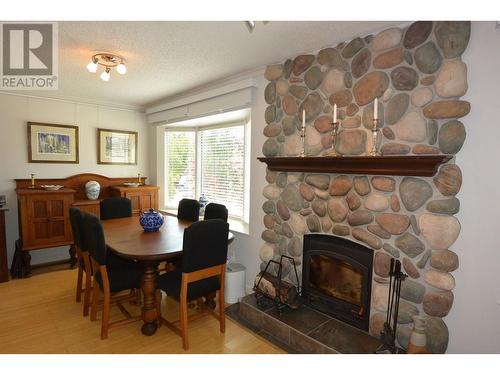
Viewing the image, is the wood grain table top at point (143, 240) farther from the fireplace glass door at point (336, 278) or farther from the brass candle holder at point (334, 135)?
the brass candle holder at point (334, 135)

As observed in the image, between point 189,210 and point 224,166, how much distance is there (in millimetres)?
1012

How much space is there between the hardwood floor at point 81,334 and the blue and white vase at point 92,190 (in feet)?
4.80

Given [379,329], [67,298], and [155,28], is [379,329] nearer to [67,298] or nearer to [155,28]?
[155,28]

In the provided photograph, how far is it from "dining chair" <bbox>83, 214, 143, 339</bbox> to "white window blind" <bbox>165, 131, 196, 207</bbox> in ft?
7.55

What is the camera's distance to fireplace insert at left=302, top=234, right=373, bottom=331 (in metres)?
2.15

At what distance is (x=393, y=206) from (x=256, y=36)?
161cm

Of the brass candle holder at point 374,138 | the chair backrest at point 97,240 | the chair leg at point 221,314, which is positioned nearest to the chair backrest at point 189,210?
the chair leg at point 221,314

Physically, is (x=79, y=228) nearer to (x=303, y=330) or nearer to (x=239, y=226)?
(x=239, y=226)

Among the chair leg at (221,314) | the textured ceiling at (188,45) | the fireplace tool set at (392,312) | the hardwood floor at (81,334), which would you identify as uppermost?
the textured ceiling at (188,45)

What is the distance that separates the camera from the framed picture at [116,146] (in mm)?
4387

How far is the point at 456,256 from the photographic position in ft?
5.68

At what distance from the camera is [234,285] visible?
295cm

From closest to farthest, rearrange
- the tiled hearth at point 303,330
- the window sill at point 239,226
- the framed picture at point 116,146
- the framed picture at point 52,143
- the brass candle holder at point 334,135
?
the tiled hearth at point 303,330, the brass candle holder at point 334,135, the window sill at point 239,226, the framed picture at point 52,143, the framed picture at point 116,146

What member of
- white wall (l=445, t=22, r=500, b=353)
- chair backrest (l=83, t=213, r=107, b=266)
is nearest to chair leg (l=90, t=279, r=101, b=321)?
chair backrest (l=83, t=213, r=107, b=266)
